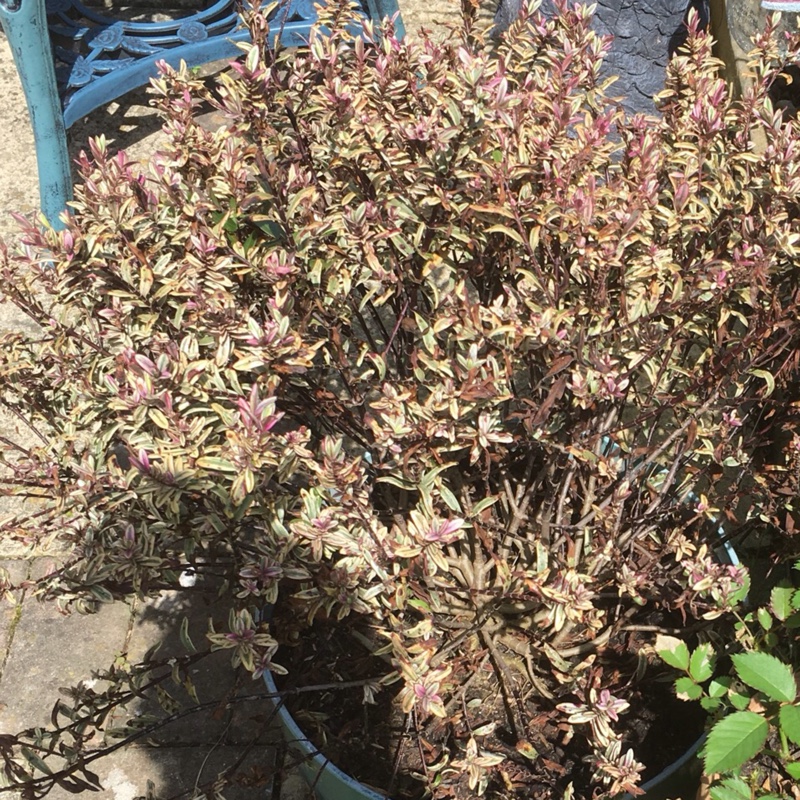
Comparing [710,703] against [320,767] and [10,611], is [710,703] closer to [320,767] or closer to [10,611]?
[320,767]

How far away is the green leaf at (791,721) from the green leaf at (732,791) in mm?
137

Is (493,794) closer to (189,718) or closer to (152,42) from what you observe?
(189,718)

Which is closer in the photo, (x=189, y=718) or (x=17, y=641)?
(x=189, y=718)

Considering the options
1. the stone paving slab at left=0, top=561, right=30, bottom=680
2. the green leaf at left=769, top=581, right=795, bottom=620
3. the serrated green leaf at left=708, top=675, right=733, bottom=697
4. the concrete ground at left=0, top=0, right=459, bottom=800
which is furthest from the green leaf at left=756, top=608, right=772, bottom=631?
the stone paving slab at left=0, top=561, right=30, bottom=680

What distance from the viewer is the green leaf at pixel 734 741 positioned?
4.90ft

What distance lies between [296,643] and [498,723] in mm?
501

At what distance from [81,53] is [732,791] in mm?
3400

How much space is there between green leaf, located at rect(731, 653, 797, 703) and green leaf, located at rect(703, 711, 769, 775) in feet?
0.17

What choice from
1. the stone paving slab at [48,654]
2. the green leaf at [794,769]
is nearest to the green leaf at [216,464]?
the green leaf at [794,769]

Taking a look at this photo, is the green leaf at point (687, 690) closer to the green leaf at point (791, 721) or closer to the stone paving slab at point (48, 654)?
the green leaf at point (791, 721)

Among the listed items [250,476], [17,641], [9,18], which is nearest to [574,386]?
[250,476]

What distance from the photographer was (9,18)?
3.18 m

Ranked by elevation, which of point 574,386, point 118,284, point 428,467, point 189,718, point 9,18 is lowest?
point 189,718

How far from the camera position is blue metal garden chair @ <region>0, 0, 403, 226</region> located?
10.8 feet
